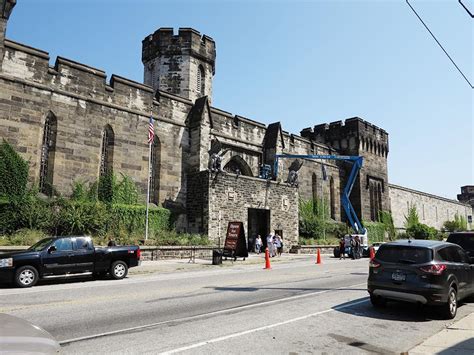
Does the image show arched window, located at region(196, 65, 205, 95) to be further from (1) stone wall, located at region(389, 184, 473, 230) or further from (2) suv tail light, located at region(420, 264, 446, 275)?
(1) stone wall, located at region(389, 184, 473, 230)

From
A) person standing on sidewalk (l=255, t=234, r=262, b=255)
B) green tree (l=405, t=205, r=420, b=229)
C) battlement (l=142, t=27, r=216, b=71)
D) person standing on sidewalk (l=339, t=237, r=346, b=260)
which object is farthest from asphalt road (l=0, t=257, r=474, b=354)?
green tree (l=405, t=205, r=420, b=229)

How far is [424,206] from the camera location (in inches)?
2242

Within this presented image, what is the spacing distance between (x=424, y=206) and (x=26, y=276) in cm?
5622

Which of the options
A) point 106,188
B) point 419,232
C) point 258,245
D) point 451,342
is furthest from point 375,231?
point 451,342

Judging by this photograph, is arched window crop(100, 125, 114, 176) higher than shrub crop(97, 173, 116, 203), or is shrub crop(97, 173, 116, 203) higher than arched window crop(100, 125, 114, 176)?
arched window crop(100, 125, 114, 176)

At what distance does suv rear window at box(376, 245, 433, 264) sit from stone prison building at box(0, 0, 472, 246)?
16.5m

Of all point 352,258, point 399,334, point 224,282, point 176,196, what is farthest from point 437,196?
point 399,334

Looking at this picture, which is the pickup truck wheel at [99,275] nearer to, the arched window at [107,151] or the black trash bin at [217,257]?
the black trash bin at [217,257]

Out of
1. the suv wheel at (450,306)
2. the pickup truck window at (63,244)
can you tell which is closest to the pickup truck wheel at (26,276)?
the pickup truck window at (63,244)

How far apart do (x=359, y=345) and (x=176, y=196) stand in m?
20.8

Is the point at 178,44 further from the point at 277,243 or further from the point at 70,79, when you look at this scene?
the point at 277,243

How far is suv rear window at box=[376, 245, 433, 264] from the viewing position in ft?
26.7

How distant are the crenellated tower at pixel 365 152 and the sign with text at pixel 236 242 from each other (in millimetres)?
24225

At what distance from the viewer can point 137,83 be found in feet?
80.6
